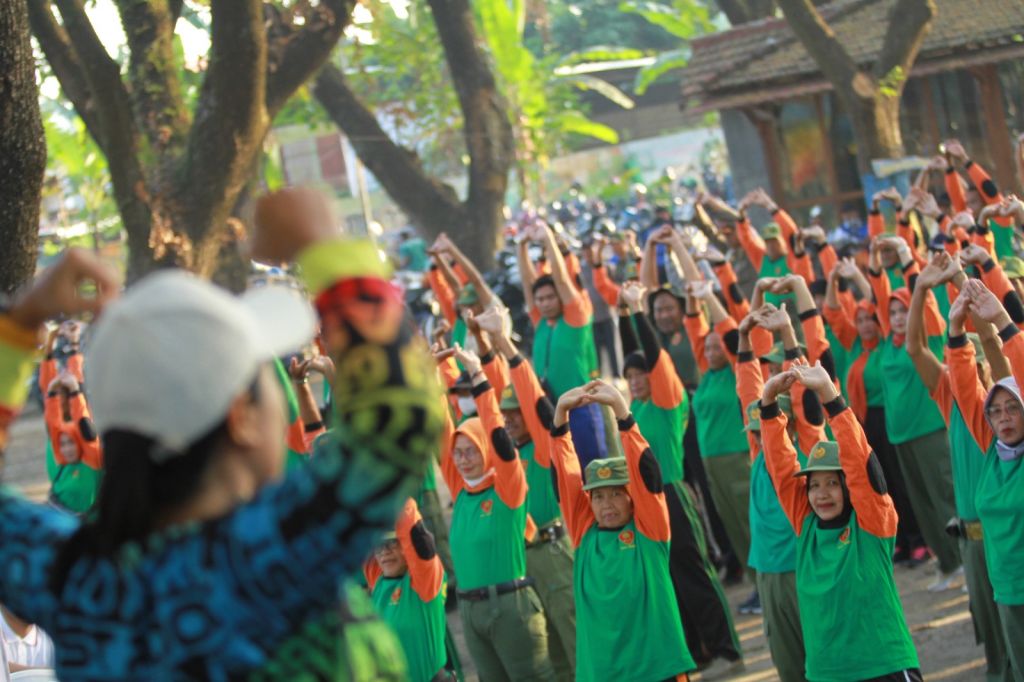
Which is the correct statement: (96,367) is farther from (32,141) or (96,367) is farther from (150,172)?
(150,172)

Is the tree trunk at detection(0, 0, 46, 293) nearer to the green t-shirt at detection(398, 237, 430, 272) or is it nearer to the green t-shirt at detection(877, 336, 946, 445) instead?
the green t-shirt at detection(877, 336, 946, 445)

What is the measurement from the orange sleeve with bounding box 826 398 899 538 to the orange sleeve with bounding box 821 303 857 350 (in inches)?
156

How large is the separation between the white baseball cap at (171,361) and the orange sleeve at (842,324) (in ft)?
25.8

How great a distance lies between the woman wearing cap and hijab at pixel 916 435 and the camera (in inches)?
339

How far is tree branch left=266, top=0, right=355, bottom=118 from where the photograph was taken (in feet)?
36.3

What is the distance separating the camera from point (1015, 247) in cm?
1027

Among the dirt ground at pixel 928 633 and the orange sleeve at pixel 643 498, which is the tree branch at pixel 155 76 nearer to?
the dirt ground at pixel 928 633

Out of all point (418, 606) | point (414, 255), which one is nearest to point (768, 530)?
point (418, 606)

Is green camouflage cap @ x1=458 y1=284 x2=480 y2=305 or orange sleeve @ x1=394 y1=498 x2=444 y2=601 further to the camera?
green camouflage cap @ x1=458 y1=284 x2=480 y2=305

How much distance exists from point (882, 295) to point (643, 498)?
11.5 ft

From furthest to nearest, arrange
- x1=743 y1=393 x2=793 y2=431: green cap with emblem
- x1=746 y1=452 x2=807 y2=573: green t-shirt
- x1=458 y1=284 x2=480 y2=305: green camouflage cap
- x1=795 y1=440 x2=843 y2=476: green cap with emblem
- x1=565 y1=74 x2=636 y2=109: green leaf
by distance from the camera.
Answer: x1=565 y1=74 x2=636 y2=109: green leaf → x1=458 y1=284 x2=480 y2=305: green camouflage cap → x1=743 y1=393 x2=793 y2=431: green cap with emblem → x1=746 y1=452 x2=807 y2=573: green t-shirt → x1=795 y1=440 x2=843 y2=476: green cap with emblem

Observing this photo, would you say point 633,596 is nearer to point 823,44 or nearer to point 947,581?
point 947,581

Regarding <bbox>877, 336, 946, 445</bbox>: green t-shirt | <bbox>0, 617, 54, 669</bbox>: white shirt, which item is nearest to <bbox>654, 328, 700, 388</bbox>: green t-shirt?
<bbox>877, 336, 946, 445</bbox>: green t-shirt

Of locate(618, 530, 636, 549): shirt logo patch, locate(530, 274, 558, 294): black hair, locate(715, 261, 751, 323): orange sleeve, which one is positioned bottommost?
locate(618, 530, 636, 549): shirt logo patch
